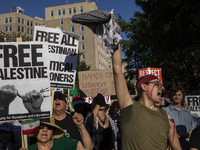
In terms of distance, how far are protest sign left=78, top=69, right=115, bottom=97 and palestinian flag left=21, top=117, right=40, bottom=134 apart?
2.51 m

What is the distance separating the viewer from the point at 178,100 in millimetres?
4371

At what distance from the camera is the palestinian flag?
108 inches

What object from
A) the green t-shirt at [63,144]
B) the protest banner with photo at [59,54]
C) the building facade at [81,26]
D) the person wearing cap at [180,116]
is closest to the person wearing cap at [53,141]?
the green t-shirt at [63,144]

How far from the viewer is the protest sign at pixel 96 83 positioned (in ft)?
17.5

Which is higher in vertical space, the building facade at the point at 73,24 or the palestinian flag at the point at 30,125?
the building facade at the point at 73,24

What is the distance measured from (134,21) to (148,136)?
16960 millimetres

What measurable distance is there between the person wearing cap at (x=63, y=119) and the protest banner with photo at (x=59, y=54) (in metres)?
0.27

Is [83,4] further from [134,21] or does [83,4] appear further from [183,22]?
[183,22]

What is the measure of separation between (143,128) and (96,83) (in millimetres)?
3248

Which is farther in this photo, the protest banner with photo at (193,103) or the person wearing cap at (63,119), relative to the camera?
Answer: the protest banner with photo at (193,103)

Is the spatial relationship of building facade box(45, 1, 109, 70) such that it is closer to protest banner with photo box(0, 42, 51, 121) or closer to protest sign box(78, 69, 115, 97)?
protest sign box(78, 69, 115, 97)

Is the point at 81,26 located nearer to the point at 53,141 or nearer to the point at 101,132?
the point at 101,132

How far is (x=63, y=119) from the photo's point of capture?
3691 mm

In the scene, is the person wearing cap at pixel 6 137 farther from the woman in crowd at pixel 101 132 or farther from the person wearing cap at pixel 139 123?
the person wearing cap at pixel 139 123
